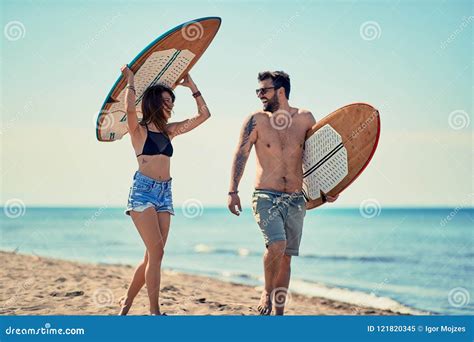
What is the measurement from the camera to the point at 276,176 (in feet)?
17.6

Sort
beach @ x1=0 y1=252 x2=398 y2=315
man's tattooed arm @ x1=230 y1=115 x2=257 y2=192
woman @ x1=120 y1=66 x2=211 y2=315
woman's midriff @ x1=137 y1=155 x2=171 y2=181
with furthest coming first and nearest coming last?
beach @ x1=0 y1=252 x2=398 y2=315 → man's tattooed arm @ x1=230 y1=115 x2=257 y2=192 → woman's midriff @ x1=137 y1=155 x2=171 y2=181 → woman @ x1=120 y1=66 x2=211 y2=315

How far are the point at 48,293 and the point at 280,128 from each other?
3084 mm

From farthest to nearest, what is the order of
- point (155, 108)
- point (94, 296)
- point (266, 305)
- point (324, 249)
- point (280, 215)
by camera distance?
point (324, 249), point (94, 296), point (280, 215), point (266, 305), point (155, 108)

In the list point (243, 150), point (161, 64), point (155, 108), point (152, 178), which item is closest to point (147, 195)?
point (152, 178)

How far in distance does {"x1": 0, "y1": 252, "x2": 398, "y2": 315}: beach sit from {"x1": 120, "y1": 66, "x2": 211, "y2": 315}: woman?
46.2 inches

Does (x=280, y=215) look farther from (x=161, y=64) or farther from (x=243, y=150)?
(x=161, y=64)

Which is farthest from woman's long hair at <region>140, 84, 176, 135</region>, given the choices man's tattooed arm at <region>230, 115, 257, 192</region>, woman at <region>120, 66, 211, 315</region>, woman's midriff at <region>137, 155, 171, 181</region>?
man's tattooed arm at <region>230, 115, 257, 192</region>

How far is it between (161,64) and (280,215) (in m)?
1.58

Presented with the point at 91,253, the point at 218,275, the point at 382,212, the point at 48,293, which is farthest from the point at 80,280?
the point at 382,212

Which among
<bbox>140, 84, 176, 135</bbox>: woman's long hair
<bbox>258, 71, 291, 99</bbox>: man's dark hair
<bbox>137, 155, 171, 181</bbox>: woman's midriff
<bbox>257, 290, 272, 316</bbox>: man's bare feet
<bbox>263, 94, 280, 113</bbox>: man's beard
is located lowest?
<bbox>257, 290, 272, 316</bbox>: man's bare feet

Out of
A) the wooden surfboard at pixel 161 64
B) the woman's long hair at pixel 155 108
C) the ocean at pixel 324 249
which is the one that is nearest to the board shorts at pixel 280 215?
the woman's long hair at pixel 155 108

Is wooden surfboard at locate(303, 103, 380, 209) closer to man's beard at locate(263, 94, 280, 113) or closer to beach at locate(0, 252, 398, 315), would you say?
man's beard at locate(263, 94, 280, 113)

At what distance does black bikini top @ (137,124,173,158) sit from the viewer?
507 cm
